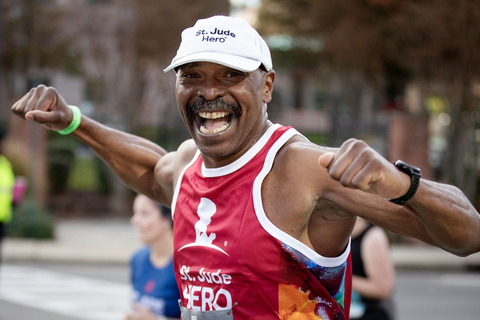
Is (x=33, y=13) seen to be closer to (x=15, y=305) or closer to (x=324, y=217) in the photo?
(x=15, y=305)

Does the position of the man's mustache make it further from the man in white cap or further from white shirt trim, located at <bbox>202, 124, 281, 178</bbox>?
white shirt trim, located at <bbox>202, 124, 281, 178</bbox>

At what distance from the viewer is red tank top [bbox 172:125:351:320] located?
219 cm

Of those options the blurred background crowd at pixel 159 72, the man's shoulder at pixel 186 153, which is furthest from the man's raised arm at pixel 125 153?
the blurred background crowd at pixel 159 72

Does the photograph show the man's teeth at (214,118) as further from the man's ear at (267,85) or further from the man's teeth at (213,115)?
the man's ear at (267,85)

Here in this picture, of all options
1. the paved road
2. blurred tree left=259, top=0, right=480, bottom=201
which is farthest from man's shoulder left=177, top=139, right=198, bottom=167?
blurred tree left=259, top=0, right=480, bottom=201

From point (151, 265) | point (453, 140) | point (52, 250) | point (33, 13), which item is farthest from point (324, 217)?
point (33, 13)

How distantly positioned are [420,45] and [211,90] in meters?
12.3

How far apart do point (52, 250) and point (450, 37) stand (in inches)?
371

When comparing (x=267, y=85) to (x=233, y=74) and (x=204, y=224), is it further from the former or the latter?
(x=204, y=224)

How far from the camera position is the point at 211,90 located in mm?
2355

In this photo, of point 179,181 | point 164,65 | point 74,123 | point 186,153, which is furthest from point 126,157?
point 164,65

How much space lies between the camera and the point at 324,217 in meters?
2.22

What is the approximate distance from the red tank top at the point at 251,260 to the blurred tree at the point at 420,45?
1146 cm

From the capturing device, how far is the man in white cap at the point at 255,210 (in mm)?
2090
